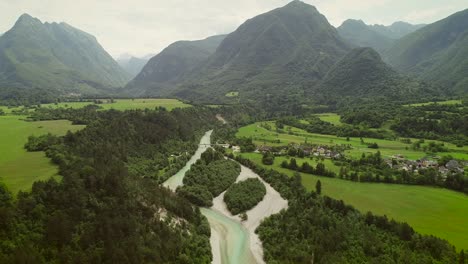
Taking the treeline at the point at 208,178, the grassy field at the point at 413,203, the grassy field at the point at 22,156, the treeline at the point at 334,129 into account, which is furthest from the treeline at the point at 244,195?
the treeline at the point at 334,129

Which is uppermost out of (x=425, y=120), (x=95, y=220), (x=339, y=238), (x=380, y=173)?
(x=425, y=120)

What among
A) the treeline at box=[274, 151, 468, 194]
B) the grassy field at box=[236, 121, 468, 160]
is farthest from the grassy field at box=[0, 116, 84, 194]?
the grassy field at box=[236, 121, 468, 160]

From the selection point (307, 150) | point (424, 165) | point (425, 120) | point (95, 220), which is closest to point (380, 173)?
point (424, 165)

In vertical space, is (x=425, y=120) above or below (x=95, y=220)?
above

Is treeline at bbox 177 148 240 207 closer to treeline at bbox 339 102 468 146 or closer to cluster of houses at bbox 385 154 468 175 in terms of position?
cluster of houses at bbox 385 154 468 175

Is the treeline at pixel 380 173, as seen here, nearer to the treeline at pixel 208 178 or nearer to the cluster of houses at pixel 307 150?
the cluster of houses at pixel 307 150

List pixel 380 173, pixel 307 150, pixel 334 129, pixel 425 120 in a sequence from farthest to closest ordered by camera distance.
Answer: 1. pixel 334 129
2. pixel 425 120
3. pixel 307 150
4. pixel 380 173

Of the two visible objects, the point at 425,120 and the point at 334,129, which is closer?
the point at 425,120

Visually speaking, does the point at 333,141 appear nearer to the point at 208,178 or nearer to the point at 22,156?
the point at 208,178

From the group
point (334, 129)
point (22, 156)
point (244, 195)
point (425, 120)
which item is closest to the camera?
point (22, 156)
